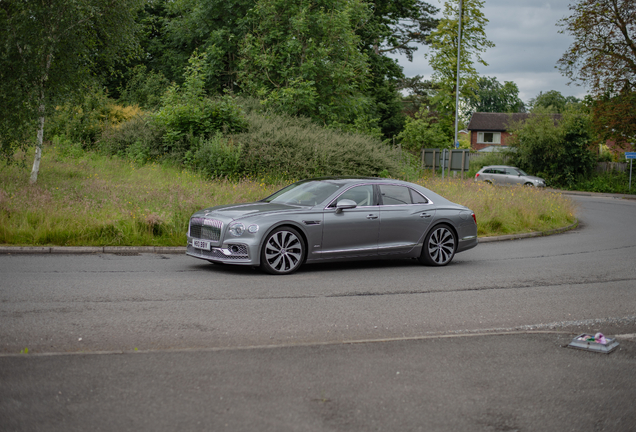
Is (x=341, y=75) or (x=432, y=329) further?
(x=341, y=75)

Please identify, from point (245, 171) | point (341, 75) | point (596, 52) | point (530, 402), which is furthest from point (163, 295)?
point (596, 52)

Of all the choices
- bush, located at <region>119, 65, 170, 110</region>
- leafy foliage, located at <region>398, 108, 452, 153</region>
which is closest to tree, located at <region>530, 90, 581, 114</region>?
leafy foliage, located at <region>398, 108, 452, 153</region>

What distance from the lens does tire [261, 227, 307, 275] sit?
30.4 feet

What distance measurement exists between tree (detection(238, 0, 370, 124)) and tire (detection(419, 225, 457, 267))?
17510 millimetres

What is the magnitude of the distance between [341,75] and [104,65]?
11441mm

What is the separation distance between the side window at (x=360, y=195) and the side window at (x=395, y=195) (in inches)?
10.0

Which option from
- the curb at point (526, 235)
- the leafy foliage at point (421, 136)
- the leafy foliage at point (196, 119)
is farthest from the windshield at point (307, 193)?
the leafy foliage at point (421, 136)

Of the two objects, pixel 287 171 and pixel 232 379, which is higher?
pixel 287 171

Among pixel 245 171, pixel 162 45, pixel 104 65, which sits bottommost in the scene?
pixel 245 171

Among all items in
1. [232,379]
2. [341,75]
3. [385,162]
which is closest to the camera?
[232,379]

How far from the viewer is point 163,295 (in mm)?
7680

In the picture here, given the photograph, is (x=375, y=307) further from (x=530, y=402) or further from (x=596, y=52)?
(x=596, y=52)

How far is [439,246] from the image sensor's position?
11.1 m

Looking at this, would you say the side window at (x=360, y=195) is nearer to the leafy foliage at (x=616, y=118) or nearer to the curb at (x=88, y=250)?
the curb at (x=88, y=250)
